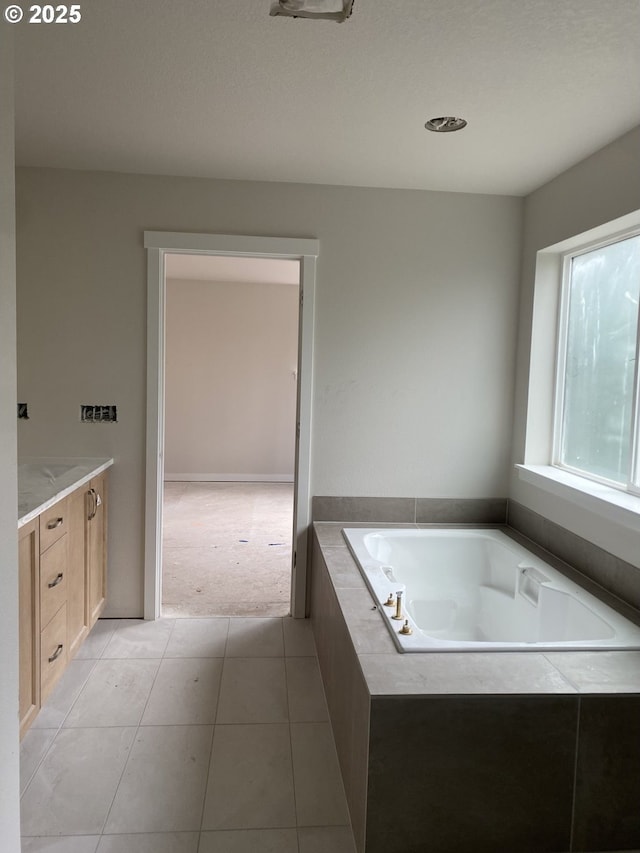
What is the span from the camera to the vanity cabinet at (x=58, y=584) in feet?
7.00

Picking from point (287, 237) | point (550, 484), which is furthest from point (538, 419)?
point (287, 237)

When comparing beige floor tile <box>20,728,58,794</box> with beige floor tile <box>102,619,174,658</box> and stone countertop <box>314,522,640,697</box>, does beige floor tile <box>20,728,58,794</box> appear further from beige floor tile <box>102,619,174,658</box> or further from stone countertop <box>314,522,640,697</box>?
stone countertop <box>314,522,640,697</box>

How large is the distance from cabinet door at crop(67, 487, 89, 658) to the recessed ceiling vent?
1.99 meters

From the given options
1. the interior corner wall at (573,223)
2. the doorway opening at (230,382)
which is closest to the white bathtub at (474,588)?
the interior corner wall at (573,223)

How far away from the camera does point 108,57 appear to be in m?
1.97

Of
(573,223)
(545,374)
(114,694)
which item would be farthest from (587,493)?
(114,694)

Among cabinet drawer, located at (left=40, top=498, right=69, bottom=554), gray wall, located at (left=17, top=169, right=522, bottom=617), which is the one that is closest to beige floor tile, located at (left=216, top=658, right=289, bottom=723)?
gray wall, located at (left=17, top=169, right=522, bottom=617)

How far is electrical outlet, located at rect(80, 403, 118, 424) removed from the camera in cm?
326

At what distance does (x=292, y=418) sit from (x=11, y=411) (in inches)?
246

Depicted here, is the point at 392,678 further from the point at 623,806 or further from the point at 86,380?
the point at 86,380

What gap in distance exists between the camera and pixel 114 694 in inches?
103

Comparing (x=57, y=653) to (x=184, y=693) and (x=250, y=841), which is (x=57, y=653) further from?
(x=250, y=841)

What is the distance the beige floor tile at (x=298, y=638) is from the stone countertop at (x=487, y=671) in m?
1.00

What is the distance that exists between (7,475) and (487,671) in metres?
1.43
